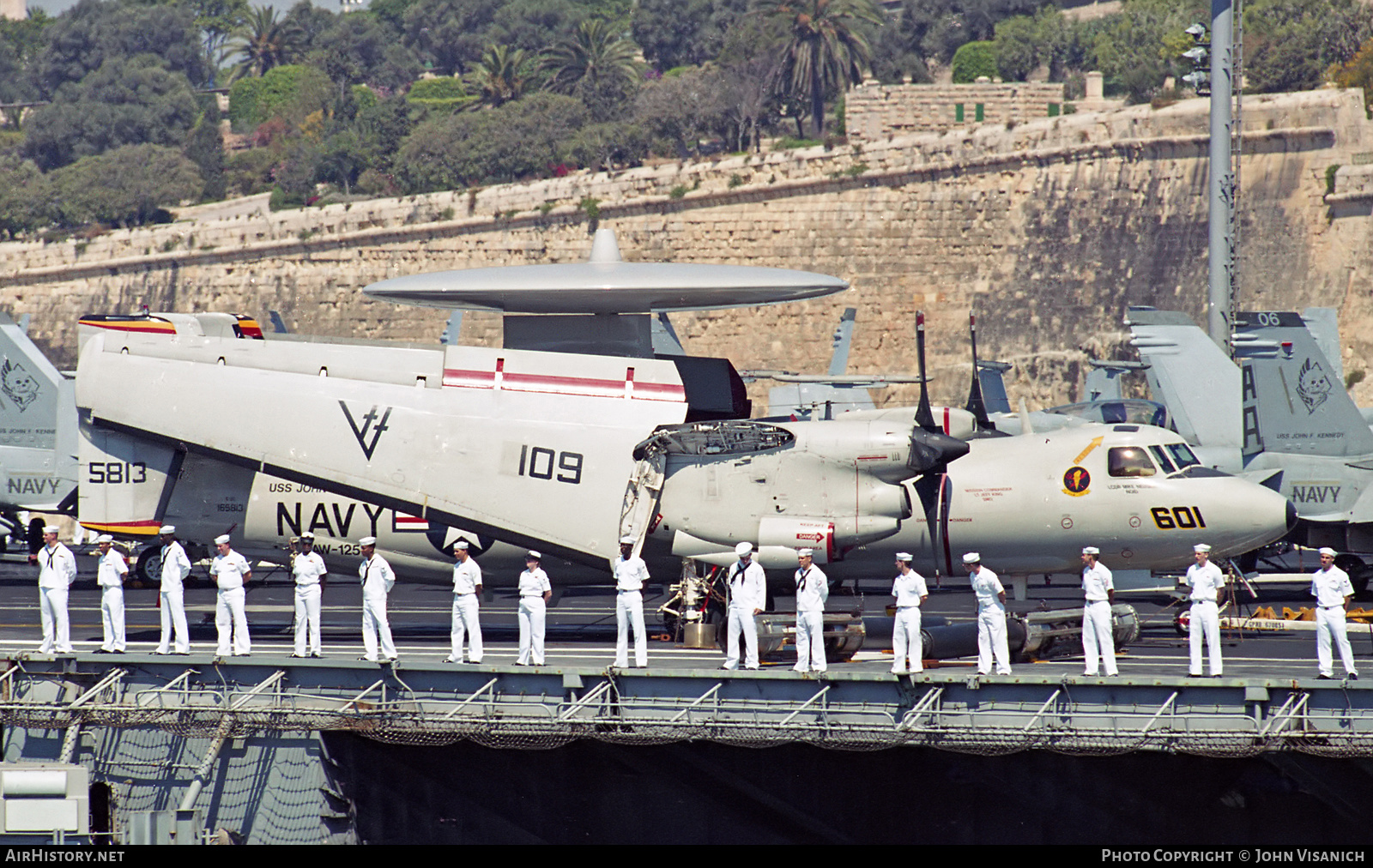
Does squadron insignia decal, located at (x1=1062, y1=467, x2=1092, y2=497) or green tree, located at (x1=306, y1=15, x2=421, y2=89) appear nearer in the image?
squadron insignia decal, located at (x1=1062, y1=467, x2=1092, y2=497)

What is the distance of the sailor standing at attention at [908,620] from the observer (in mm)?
18438

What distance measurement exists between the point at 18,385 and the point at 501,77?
2447 inches

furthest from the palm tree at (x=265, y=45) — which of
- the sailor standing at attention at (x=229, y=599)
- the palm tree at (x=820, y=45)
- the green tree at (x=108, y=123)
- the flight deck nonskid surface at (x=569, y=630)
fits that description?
the sailor standing at attention at (x=229, y=599)

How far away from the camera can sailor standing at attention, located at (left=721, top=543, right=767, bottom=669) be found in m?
19.0

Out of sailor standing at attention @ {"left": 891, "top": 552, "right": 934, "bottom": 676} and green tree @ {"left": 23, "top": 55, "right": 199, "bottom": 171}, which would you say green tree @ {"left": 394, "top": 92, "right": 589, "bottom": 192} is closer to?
green tree @ {"left": 23, "top": 55, "right": 199, "bottom": 171}

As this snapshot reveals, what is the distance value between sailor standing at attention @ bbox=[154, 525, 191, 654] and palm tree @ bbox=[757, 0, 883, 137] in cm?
6743

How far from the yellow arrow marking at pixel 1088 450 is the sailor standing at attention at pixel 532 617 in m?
7.27

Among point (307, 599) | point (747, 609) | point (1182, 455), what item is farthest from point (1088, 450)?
point (307, 599)

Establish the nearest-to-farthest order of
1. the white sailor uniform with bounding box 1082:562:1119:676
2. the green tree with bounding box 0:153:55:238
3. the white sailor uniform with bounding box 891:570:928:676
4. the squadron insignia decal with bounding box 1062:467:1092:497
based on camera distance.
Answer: the white sailor uniform with bounding box 1082:562:1119:676, the white sailor uniform with bounding box 891:570:928:676, the squadron insignia decal with bounding box 1062:467:1092:497, the green tree with bounding box 0:153:55:238

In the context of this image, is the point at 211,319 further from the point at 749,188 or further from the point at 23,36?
the point at 23,36

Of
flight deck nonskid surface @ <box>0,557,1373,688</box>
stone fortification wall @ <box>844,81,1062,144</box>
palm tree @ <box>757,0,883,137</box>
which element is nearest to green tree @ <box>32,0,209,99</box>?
palm tree @ <box>757,0,883,137</box>

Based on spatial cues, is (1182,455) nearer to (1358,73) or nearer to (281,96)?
(1358,73)

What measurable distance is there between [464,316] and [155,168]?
34.1 m

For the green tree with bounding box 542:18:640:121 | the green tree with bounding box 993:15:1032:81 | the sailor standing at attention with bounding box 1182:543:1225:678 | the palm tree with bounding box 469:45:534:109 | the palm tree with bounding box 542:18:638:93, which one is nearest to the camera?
the sailor standing at attention with bounding box 1182:543:1225:678
